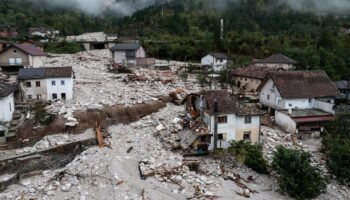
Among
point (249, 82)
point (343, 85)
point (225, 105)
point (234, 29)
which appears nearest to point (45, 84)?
point (225, 105)

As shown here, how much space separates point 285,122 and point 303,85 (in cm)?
531

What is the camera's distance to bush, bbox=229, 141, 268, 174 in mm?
23047

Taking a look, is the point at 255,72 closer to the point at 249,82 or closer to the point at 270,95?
the point at 249,82

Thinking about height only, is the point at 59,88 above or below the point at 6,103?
above

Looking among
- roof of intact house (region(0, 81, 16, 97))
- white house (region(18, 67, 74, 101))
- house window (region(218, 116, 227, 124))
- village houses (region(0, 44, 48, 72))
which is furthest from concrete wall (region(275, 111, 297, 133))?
village houses (region(0, 44, 48, 72))

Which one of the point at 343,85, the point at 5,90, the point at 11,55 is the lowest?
the point at 343,85

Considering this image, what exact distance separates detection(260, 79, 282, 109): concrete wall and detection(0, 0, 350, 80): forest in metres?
18.1

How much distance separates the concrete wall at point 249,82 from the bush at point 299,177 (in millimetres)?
24976

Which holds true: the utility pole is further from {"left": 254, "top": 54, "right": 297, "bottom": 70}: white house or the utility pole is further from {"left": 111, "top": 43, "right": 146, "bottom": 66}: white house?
{"left": 111, "top": 43, "right": 146, "bottom": 66}: white house

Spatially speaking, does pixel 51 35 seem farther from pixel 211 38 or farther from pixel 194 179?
pixel 194 179

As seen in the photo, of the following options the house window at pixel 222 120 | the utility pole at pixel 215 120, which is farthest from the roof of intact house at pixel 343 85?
the utility pole at pixel 215 120

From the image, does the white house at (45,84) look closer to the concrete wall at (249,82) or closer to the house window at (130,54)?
the house window at (130,54)

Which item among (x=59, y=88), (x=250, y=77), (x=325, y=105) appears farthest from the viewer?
(x=250, y=77)

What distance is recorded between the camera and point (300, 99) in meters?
32.9
